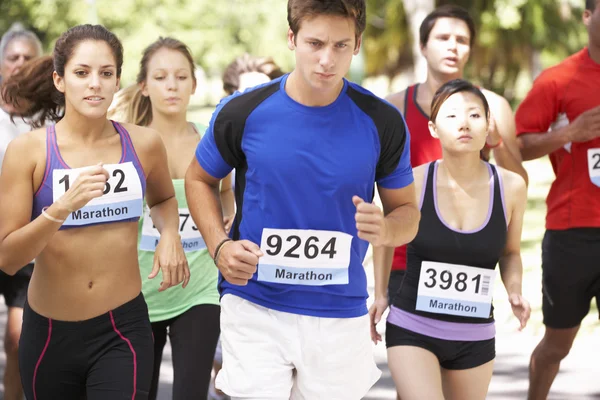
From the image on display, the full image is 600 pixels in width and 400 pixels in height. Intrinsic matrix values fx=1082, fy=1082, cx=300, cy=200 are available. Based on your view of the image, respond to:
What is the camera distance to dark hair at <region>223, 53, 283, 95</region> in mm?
7137

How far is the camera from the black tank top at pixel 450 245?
15.4 ft

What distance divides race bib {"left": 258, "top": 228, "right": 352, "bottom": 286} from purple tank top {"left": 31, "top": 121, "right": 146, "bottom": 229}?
638 millimetres

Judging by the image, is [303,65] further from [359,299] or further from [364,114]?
[359,299]

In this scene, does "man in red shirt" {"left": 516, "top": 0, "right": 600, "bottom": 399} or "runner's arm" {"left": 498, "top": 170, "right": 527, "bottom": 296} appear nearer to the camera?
"runner's arm" {"left": 498, "top": 170, "right": 527, "bottom": 296}

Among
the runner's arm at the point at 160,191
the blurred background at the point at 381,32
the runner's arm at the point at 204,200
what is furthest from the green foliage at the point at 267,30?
the runner's arm at the point at 204,200

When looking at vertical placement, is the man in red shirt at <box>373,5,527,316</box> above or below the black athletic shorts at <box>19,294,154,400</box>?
above

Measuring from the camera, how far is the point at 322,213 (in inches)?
147

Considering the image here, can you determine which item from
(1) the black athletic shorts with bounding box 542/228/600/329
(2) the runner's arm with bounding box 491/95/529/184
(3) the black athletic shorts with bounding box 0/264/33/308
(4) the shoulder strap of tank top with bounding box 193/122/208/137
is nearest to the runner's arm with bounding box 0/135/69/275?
(4) the shoulder strap of tank top with bounding box 193/122/208/137

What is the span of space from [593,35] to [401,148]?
2.34 metres

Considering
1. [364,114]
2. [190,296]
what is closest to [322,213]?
[364,114]

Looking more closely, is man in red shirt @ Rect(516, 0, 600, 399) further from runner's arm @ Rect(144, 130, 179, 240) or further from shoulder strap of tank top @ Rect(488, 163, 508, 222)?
runner's arm @ Rect(144, 130, 179, 240)

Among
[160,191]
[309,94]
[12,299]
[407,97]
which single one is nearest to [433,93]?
[407,97]

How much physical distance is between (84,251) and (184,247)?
1.35 m

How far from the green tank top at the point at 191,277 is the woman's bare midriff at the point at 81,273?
3.55ft
